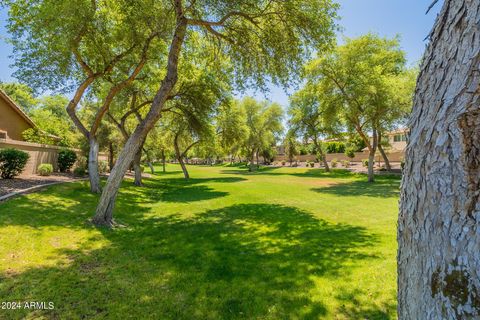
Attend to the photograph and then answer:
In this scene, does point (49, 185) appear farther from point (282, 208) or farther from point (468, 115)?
point (468, 115)

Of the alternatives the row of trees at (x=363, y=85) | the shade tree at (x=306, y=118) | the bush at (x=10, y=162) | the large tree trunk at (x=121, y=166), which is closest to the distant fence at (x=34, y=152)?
the bush at (x=10, y=162)

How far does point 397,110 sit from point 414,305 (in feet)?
76.1

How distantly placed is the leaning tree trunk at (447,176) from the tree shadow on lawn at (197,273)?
7.81ft

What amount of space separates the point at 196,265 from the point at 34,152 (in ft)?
50.9

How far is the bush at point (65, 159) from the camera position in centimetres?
1877

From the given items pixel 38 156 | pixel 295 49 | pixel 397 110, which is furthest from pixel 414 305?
pixel 397 110

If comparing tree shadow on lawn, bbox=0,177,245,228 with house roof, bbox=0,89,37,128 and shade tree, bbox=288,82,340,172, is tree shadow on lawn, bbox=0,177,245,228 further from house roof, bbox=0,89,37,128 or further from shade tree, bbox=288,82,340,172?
shade tree, bbox=288,82,340,172

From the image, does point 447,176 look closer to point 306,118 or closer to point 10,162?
point 10,162

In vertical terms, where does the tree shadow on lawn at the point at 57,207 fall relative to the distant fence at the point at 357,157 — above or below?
below

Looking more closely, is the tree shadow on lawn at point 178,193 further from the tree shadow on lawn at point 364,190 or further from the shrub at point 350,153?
the shrub at point 350,153

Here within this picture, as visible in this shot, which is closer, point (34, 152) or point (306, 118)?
point (34, 152)

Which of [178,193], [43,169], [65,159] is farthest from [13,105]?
[178,193]

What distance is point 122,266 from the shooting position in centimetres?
507

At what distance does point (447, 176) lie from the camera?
1464mm
